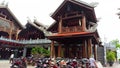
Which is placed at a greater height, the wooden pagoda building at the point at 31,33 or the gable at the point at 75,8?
the gable at the point at 75,8

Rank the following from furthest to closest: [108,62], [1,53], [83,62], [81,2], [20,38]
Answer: [20,38]
[1,53]
[108,62]
[81,2]
[83,62]

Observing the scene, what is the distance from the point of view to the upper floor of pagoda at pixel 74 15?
52.4ft

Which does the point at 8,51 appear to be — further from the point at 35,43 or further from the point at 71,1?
the point at 71,1

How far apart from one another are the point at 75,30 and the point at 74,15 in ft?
6.07

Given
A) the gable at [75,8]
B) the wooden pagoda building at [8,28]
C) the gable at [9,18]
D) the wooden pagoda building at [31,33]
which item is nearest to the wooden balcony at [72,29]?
the gable at [75,8]

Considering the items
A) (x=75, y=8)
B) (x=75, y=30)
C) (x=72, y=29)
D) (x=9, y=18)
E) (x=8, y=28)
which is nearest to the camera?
(x=75, y=30)

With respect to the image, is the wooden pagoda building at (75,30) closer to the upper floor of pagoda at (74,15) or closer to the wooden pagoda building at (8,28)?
the upper floor of pagoda at (74,15)

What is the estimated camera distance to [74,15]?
17.2m

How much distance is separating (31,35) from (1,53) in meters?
5.43

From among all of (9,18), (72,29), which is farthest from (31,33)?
(72,29)

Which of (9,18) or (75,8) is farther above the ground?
(9,18)

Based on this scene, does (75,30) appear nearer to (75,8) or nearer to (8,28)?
(75,8)

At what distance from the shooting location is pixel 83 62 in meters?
14.0

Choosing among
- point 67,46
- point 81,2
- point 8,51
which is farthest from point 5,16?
point 81,2
